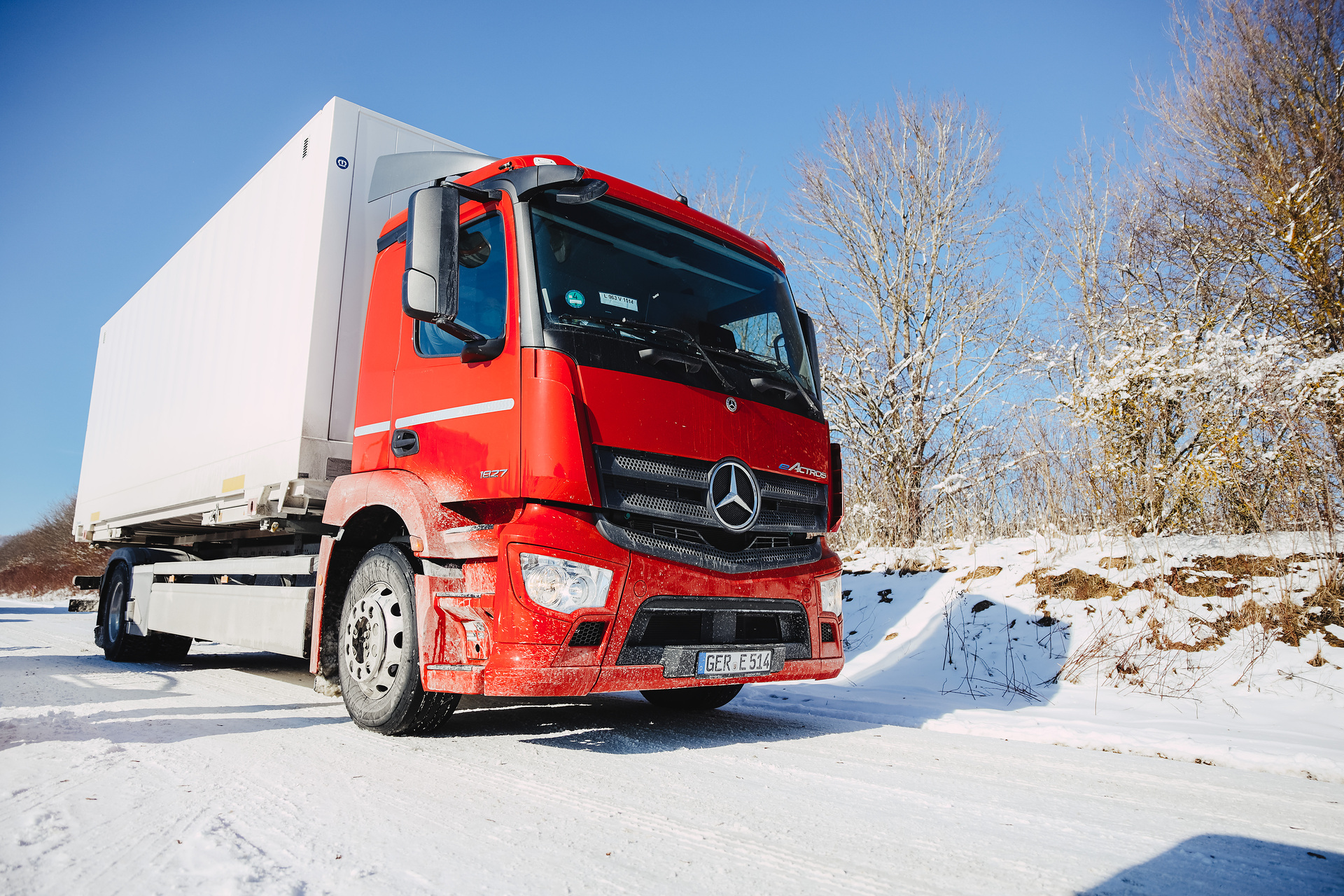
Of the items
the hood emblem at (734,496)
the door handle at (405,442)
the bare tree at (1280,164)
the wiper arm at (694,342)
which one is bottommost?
the hood emblem at (734,496)

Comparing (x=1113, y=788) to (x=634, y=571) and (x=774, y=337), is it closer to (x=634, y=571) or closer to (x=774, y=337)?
(x=634, y=571)

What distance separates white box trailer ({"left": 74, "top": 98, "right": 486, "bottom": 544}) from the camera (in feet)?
16.1

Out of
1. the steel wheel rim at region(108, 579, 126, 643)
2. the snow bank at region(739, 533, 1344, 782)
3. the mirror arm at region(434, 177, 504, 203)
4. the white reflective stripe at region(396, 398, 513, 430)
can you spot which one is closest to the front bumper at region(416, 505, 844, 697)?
the white reflective stripe at region(396, 398, 513, 430)

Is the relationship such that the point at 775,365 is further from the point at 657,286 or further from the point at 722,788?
the point at 722,788

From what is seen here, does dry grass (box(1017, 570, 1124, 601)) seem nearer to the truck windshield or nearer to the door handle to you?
the truck windshield

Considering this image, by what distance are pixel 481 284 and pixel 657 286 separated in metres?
0.89

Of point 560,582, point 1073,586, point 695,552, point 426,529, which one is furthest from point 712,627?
point 1073,586

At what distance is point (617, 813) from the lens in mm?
2604

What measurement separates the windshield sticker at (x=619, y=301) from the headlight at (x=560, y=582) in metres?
1.29

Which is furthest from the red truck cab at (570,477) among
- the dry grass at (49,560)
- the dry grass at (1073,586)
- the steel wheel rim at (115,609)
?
the dry grass at (49,560)

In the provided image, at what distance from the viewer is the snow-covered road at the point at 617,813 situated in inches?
79.0

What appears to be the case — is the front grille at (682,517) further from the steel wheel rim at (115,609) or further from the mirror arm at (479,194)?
the steel wheel rim at (115,609)

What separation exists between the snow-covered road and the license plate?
376 mm

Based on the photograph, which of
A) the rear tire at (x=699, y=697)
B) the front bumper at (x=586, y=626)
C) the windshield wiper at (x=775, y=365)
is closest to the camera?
the front bumper at (x=586, y=626)
